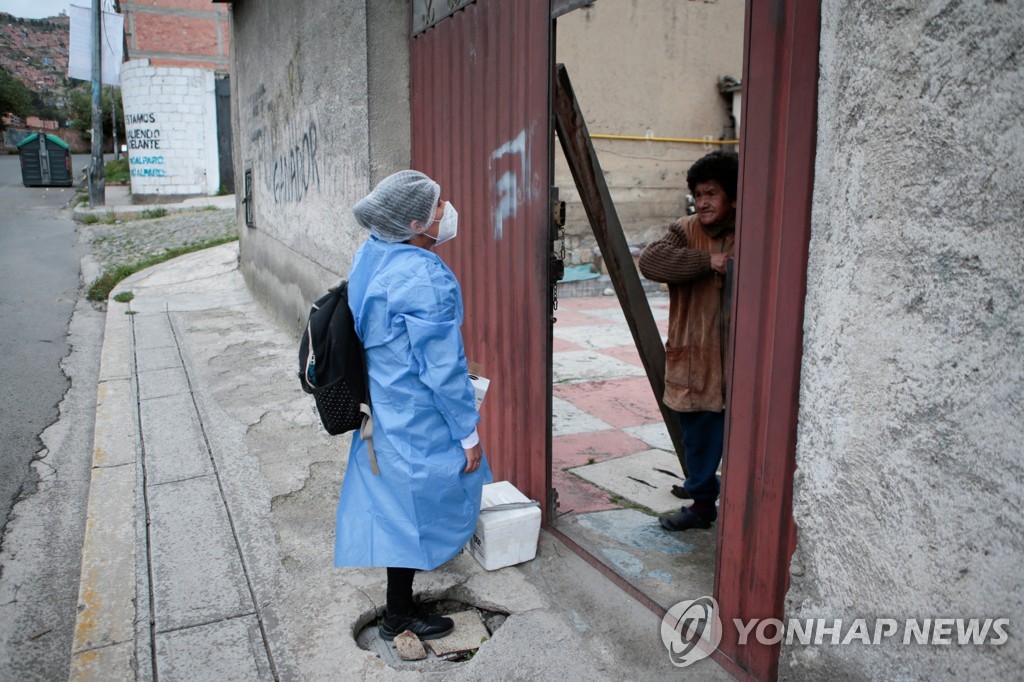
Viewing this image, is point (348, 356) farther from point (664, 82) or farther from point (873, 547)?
point (664, 82)

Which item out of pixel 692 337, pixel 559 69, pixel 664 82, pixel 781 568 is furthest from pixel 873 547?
pixel 664 82

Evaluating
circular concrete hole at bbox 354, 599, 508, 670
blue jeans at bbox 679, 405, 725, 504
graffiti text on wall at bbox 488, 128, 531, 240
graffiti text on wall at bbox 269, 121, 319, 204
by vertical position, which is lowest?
circular concrete hole at bbox 354, 599, 508, 670

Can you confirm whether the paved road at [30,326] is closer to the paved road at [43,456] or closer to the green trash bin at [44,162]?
the paved road at [43,456]

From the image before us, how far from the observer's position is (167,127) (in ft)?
68.8

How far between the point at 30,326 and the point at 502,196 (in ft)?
23.5

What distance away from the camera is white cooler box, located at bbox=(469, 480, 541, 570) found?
3.06 m

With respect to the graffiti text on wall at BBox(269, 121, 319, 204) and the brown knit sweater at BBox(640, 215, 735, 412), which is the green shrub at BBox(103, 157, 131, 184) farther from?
the brown knit sweater at BBox(640, 215, 735, 412)

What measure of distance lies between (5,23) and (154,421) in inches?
2962

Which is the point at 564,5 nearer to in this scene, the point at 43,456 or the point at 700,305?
the point at 700,305

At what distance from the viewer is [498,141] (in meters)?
3.46

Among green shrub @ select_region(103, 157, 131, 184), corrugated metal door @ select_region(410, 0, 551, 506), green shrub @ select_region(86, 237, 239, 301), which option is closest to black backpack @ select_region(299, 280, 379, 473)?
corrugated metal door @ select_region(410, 0, 551, 506)

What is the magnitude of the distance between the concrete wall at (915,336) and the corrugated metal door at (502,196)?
146cm

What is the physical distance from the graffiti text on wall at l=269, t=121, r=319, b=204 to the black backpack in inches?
157

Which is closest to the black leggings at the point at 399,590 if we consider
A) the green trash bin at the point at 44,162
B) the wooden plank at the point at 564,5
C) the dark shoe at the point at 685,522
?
the dark shoe at the point at 685,522
